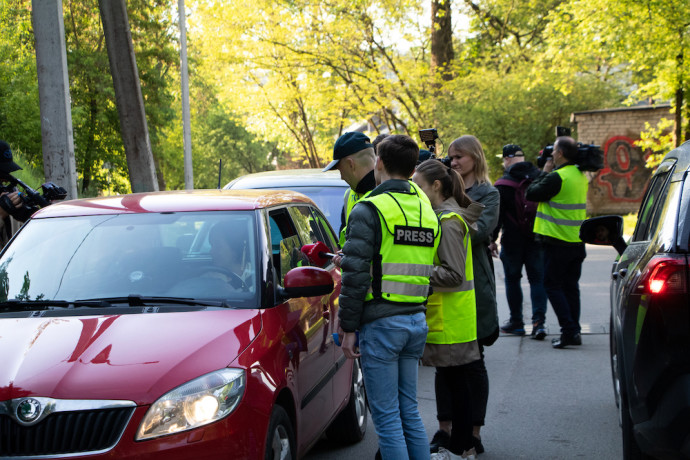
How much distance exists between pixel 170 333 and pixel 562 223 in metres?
5.11

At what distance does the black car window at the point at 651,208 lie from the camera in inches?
172

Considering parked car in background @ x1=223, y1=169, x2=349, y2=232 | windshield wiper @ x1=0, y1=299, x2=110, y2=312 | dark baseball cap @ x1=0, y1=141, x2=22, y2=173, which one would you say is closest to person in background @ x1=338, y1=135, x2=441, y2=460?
windshield wiper @ x1=0, y1=299, x2=110, y2=312

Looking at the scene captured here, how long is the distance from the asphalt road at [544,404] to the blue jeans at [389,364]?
132cm

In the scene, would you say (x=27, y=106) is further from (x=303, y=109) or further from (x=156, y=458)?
(x=156, y=458)

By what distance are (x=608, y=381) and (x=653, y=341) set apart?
3725mm

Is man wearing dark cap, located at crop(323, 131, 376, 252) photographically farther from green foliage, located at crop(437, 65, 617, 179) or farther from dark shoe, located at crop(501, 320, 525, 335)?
green foliage, located at crop(437, 65, 617, 179)

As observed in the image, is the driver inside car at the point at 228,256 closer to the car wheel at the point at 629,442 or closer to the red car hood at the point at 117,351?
the red car hood at the point at 117,351

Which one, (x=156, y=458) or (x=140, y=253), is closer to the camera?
(x=156, y=458)

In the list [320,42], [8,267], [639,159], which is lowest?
[639,159]

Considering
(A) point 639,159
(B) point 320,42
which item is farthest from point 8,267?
(A) point 639,159

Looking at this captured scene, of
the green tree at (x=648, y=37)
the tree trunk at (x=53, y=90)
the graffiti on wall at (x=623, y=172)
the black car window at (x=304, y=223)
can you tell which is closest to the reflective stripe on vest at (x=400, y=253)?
the black car window at (x=304, y=223)

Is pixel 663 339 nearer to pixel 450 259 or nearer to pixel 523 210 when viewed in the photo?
pixel 450 259

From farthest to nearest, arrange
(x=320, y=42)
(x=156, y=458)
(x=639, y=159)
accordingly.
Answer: (x=639, y=159)
(x=320, y=42)
(x=156, y=458)

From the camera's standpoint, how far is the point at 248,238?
14.2 feet
